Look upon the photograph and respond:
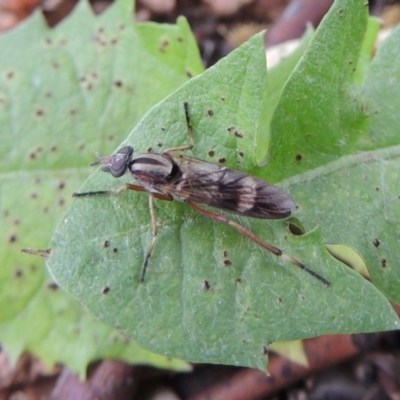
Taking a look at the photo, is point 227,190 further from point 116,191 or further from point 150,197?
point 116,191

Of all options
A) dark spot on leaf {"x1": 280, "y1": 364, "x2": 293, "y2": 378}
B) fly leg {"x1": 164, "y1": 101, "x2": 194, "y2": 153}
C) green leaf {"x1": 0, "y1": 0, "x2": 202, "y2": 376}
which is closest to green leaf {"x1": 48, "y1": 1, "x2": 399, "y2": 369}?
fly leg {"x1": 164, "y1": 101, "x2": 194, "y2": 153}

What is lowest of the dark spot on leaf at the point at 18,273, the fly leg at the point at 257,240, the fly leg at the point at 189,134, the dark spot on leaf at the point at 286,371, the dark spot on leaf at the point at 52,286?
the dark spot on leaf at the point at 286,371

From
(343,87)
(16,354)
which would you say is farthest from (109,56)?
(16,354)

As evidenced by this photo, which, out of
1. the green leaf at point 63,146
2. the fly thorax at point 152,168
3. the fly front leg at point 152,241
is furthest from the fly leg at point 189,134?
the green leaf at point 63,146

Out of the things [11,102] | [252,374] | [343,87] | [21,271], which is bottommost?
[252,374]

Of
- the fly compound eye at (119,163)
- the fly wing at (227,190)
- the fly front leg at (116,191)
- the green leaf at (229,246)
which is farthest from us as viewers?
the fly compound eye at (119,163)

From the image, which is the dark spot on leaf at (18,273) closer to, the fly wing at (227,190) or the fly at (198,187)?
the fly at (198,187)

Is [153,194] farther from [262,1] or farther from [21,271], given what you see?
[262,1]
